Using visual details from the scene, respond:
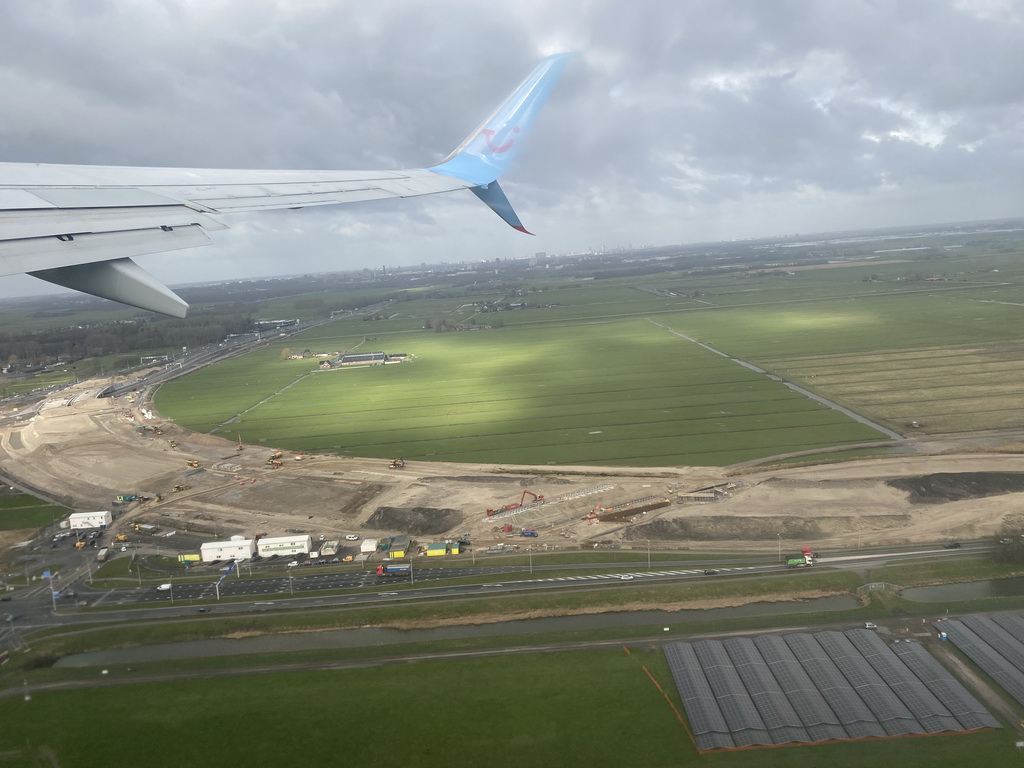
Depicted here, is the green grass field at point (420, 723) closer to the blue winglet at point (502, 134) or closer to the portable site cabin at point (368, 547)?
the portable site cabin at point (368, 547)

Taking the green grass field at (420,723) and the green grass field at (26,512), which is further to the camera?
the green grass field at (26,512)

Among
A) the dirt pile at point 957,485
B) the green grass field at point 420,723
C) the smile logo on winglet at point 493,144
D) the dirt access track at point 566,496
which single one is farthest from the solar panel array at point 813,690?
the smile logo on winglet at point 493,144

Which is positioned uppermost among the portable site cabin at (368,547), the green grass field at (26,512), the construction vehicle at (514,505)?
the green grass field at (26,512)

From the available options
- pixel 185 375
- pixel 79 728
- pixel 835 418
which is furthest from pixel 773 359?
pixel 185 375

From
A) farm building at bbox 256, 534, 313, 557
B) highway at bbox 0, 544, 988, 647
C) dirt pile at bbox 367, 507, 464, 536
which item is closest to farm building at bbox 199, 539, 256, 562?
farm building at bbox 256, 534, 313, 557

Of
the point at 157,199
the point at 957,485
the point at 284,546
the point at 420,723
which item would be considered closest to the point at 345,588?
the point at 284,546

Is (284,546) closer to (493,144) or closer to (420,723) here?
(420,723)

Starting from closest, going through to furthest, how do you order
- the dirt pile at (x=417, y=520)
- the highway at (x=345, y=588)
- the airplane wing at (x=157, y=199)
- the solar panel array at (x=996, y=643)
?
the airplane wing at (x=157, y=199) < the solar panel array at (x=996, y=643) < the highway at (x=345, y=588) < the dirt pile at (x=417, y=520)
